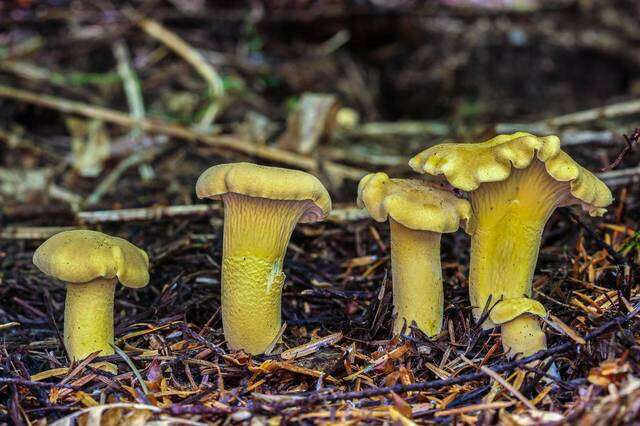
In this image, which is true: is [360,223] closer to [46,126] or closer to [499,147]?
[499,147]

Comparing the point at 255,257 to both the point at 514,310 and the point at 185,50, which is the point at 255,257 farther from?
the point at 185,50

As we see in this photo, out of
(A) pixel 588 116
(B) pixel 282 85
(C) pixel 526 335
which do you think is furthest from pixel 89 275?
(B) pixel 282 85

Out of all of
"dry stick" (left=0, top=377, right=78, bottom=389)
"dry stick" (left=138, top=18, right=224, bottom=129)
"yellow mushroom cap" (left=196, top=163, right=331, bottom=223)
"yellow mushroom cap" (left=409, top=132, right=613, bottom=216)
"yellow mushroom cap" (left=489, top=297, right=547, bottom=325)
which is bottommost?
"dry stick" (left=0, top=377, right=78, bottom=389)

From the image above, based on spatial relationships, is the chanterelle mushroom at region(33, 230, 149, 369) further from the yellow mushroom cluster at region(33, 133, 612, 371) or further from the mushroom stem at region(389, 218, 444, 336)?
the mushroom stem at region(389, 218, 444, 336)

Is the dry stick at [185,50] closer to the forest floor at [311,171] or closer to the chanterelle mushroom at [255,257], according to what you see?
the forest floor at [311,171]

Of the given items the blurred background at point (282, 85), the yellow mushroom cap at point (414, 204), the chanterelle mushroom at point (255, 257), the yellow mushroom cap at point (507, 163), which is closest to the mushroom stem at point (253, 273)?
the chanterelle mushroom at point (255, 257)

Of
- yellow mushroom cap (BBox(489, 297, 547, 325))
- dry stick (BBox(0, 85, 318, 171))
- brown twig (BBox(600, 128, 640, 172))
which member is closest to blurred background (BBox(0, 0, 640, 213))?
dry stick (BBox(0, 85, 318, 171))

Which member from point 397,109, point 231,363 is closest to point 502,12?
point 397,109

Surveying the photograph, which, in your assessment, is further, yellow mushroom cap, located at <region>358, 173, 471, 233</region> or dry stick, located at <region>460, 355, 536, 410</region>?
yellow mushroom cap, located at <region>358, 173, 471, 233</region>
